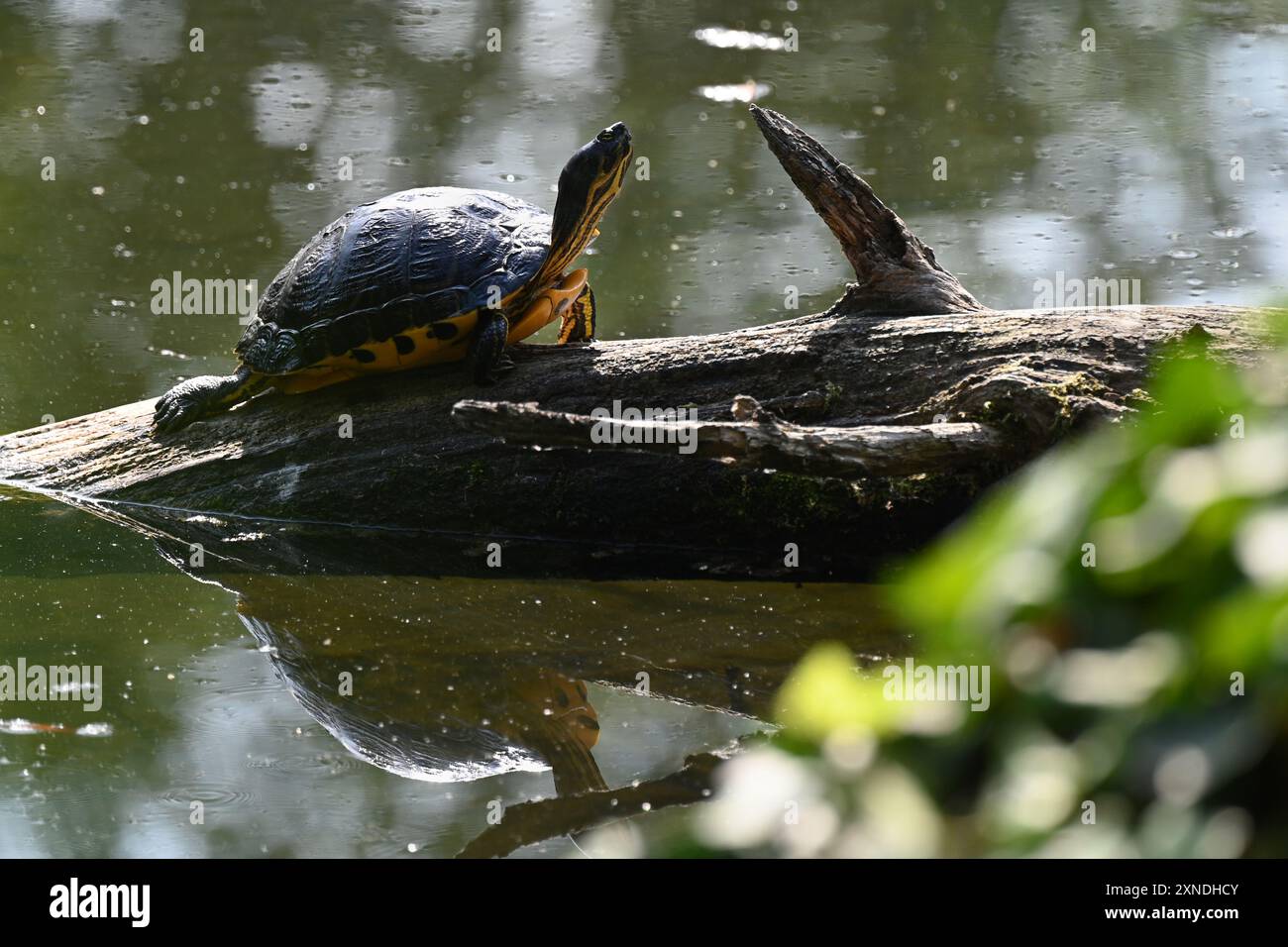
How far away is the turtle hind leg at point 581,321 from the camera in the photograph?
5332 millimetres

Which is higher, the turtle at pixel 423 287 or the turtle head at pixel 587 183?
the turtle head at pixel 587 183

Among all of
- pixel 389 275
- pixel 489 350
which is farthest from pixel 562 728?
pixel 389 275

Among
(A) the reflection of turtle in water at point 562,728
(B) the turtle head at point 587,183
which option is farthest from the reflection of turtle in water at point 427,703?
(B) the turtle head at point 587,183

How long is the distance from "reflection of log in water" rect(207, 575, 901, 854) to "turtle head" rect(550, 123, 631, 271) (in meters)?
1.32

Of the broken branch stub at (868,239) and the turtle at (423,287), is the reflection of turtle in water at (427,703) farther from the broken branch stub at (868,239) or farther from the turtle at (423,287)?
the broken branch stub at (868,239)

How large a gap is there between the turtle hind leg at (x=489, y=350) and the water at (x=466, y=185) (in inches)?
30.0

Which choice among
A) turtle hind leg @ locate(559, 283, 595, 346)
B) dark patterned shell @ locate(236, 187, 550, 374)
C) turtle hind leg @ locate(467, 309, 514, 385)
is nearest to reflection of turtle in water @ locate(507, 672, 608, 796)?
turtle hind leg @ locate(467, 309, 514, 385)

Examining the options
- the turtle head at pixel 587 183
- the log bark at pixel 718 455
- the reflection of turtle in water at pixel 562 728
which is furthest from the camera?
the turtle head at pixel 587 183

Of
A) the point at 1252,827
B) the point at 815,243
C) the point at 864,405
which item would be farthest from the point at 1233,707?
the point at 815,243

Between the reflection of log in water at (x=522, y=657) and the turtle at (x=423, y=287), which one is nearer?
the reflection of log in water at (x=522, y=657)

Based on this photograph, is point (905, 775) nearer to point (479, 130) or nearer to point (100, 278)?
point (100, 278)

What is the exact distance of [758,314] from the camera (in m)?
7.20
